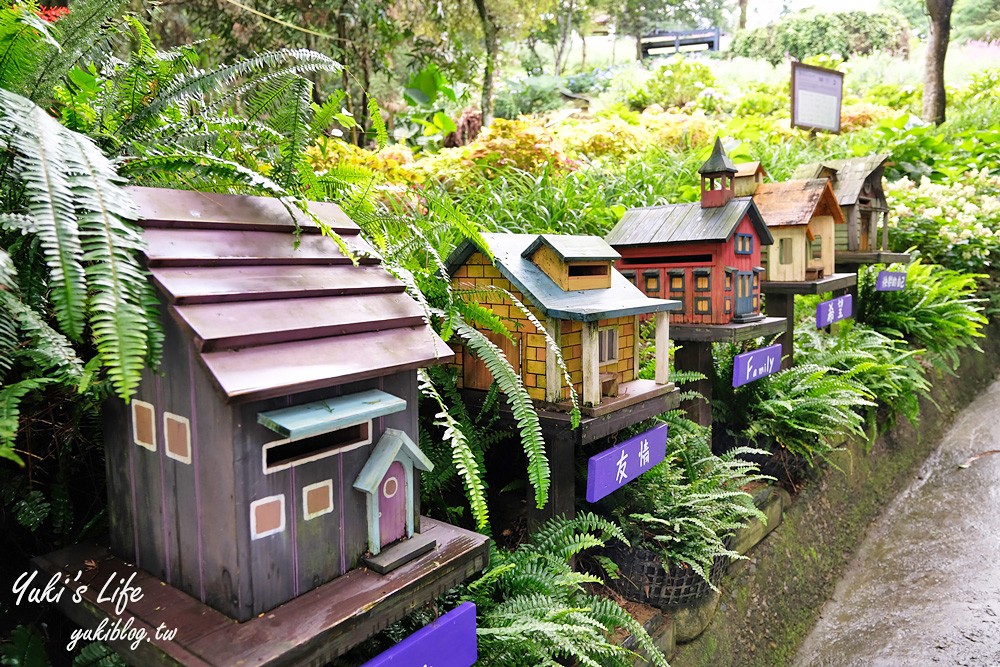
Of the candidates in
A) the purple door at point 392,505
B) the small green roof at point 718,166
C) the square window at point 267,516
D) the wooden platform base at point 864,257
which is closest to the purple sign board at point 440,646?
the purple door at point 392,505

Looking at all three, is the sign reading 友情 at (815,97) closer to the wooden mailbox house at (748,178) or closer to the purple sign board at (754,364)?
the wooden mailbox house at (748,178)

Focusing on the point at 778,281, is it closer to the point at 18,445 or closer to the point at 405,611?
the point at 405,611

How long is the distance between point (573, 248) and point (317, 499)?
1.06 meters

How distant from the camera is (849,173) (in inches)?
161

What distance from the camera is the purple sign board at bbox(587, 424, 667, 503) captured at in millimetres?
1894

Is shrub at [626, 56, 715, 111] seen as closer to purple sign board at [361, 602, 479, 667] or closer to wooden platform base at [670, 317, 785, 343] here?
wooden platform base at [670, 317, 785, 343]

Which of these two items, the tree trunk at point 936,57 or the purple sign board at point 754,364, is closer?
the purple sign board at point 754,364

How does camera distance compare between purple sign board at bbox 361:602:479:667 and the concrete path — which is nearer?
purple sign board at bbox 361:602:479:667

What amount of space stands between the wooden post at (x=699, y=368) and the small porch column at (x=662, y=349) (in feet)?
1.99

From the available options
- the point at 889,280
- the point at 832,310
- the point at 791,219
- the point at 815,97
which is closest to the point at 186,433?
the point at 791,219

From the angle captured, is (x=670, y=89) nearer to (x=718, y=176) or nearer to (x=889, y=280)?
(x=889, y=280)

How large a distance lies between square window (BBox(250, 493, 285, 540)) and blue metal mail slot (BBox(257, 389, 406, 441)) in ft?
0.38

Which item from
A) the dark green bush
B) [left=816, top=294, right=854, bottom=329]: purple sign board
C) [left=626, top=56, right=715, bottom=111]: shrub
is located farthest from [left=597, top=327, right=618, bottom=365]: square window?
the dark green bush

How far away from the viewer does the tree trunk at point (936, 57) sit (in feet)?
27.0
